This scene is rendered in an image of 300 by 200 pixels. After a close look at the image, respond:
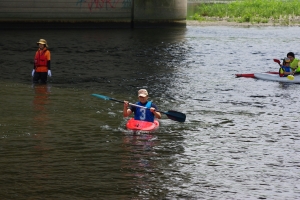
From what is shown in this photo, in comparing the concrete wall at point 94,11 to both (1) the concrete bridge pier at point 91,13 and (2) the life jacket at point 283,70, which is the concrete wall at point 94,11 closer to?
(1) the concrete bridge pier at point 91,13

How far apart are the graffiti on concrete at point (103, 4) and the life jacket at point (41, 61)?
28.9 metres

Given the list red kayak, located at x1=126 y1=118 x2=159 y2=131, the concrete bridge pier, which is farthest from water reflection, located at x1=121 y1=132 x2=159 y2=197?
the concrete bridge pier

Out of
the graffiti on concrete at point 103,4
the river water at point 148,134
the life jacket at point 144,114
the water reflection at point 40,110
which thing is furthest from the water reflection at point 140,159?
the graffiti on concrete at point 103,4

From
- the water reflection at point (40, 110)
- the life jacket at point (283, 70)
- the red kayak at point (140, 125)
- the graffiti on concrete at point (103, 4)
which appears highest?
the graffiti on concrete at point (103, 4)

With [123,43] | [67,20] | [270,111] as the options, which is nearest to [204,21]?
[67,20]

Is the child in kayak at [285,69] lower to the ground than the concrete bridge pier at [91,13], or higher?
lower

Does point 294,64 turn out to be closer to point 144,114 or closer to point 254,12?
point 144,114

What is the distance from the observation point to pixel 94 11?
53.2m

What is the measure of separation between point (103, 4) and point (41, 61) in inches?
1197

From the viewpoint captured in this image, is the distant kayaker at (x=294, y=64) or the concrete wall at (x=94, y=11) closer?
the distant kayaker at (x=294, y=64)

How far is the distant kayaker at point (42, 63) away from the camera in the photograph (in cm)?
2320

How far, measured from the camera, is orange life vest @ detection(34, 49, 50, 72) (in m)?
23.2

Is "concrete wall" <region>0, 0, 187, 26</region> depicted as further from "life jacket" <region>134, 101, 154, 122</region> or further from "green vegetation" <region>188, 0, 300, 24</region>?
"life jacket" <region>134, 101, 154, 122</region>

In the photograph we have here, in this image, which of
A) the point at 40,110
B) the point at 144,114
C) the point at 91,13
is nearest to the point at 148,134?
the point at 144,114
